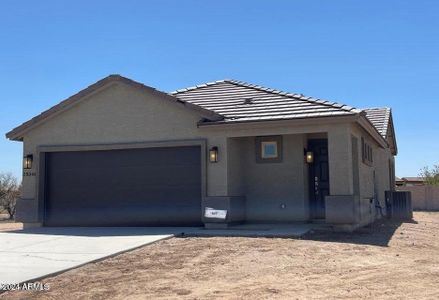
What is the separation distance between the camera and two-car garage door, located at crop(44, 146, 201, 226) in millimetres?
14781

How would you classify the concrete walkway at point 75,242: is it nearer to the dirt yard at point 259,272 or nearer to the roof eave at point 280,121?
the dirt yard at point 259,272

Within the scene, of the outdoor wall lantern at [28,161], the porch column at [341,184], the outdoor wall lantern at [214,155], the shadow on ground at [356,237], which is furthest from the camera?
the outdoor wall lantern at [28,161]

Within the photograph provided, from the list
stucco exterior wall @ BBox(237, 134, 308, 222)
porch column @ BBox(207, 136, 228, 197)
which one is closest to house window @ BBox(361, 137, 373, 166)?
stucco exterior wall @ BBox(237, 134, 308, 222)

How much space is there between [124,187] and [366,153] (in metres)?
8.30

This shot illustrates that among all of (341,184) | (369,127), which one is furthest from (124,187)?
(369,127)

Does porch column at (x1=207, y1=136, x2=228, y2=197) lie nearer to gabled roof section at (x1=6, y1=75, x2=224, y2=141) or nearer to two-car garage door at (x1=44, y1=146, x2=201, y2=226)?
two-car garage door at (x1=44, y1=146, x2=201, y2=226)

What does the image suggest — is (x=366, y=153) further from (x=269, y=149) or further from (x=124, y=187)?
(x=124, y=187)

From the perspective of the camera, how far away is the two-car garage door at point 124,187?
1478cm

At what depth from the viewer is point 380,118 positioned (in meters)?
23.8

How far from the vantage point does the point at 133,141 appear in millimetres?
15203

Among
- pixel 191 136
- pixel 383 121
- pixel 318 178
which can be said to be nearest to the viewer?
pixel 191 136

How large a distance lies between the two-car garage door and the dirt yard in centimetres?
335

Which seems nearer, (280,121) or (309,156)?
(280,121)

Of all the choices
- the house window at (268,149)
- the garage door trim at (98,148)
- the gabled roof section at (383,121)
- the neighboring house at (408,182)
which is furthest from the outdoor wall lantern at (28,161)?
the neighboring house at (408,182)
